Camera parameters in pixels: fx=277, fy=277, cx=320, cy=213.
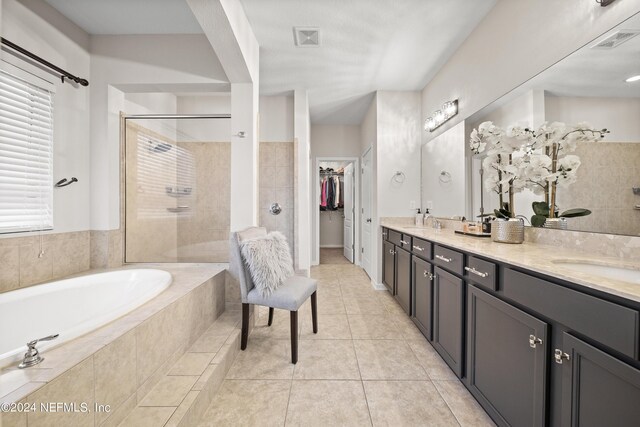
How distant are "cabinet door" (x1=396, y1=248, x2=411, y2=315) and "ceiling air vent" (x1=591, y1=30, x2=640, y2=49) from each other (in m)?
1.73

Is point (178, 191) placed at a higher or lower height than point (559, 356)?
higher

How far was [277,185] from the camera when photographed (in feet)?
12.3

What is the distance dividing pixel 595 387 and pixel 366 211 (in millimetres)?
3626

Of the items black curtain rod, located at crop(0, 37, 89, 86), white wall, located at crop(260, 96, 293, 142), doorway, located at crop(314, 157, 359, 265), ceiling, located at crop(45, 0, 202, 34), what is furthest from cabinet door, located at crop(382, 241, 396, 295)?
black curtain rod, located at crop(0, 37, 89, 86)

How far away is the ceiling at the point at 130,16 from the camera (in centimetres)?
207

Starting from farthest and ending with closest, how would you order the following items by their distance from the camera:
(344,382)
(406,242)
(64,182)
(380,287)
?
(380,287) < (406,242) < (64,182) < (344,382)

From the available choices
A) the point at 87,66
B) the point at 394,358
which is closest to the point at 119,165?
the point at 87,66

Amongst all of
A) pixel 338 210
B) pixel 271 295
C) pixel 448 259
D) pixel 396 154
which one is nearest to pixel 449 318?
pixel 448 259

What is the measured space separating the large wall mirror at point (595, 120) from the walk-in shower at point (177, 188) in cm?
249

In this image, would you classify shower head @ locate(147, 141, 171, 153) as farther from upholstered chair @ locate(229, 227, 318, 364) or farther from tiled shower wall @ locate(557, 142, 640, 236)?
tiled shower wall @ locate(557, 142, 640, 236)

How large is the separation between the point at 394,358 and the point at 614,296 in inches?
56.5

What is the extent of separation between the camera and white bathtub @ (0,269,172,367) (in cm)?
146

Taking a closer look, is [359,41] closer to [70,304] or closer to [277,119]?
[277,119]

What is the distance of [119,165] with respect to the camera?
2.51 meters
